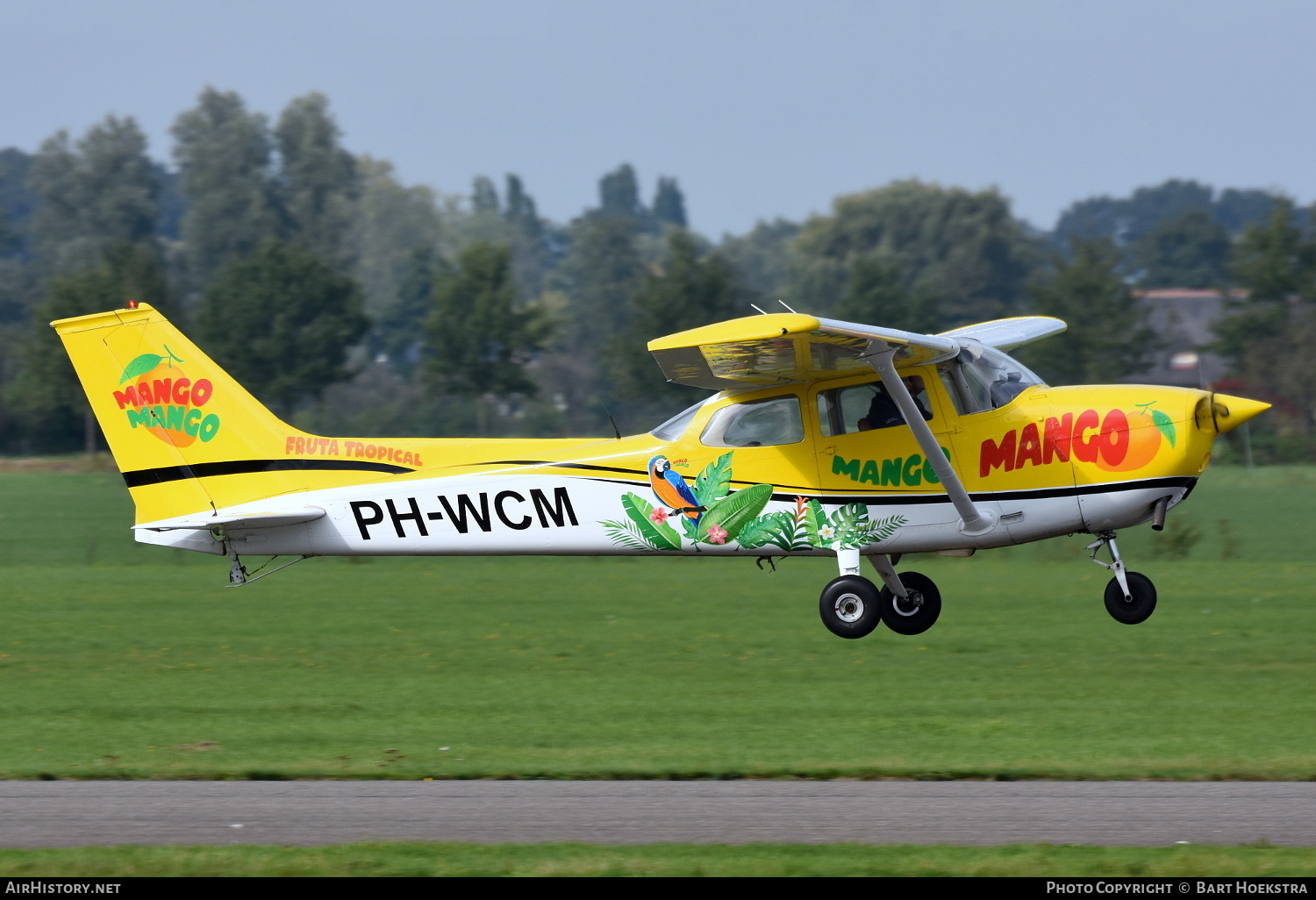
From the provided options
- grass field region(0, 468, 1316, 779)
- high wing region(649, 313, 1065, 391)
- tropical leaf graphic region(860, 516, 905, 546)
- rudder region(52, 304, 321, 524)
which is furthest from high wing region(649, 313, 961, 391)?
rudder region(52, 304, 321, 524)

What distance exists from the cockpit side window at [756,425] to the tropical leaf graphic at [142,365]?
484 centimetres

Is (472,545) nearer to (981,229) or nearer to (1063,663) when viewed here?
(1063,663)

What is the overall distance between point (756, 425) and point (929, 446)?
4.98ft

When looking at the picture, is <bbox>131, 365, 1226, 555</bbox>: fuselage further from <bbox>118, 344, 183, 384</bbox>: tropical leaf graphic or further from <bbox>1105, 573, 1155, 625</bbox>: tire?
<bbox>118, 344, 183, 384</bbox>: tropical leaf graphic

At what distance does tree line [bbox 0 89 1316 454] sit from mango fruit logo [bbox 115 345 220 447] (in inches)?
142

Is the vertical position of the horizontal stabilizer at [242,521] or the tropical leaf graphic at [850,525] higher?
the horizontal stabilizer at [242,521]

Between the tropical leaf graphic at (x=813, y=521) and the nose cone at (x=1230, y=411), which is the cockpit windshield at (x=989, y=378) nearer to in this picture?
the nose cone at (x=1230, y=411)

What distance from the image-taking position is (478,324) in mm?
53031

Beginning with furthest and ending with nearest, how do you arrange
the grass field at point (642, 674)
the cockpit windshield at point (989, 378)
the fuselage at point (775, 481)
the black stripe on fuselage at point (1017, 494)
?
the cockpit windshield at point (989, 378)
the fuselage at point (775, 481)
the black stripe on fuselage at point (1017, 494)
the grass field at point (642, 674)

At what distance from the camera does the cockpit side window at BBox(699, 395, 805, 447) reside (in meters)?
12.5

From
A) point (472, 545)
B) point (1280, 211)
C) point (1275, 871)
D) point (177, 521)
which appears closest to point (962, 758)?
point (1275, 871)

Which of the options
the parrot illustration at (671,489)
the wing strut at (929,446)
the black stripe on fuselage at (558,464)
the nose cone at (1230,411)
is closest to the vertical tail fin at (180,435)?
the black stripe on fuselage at (558,464)

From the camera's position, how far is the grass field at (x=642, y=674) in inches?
445

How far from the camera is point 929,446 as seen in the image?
466 inches
